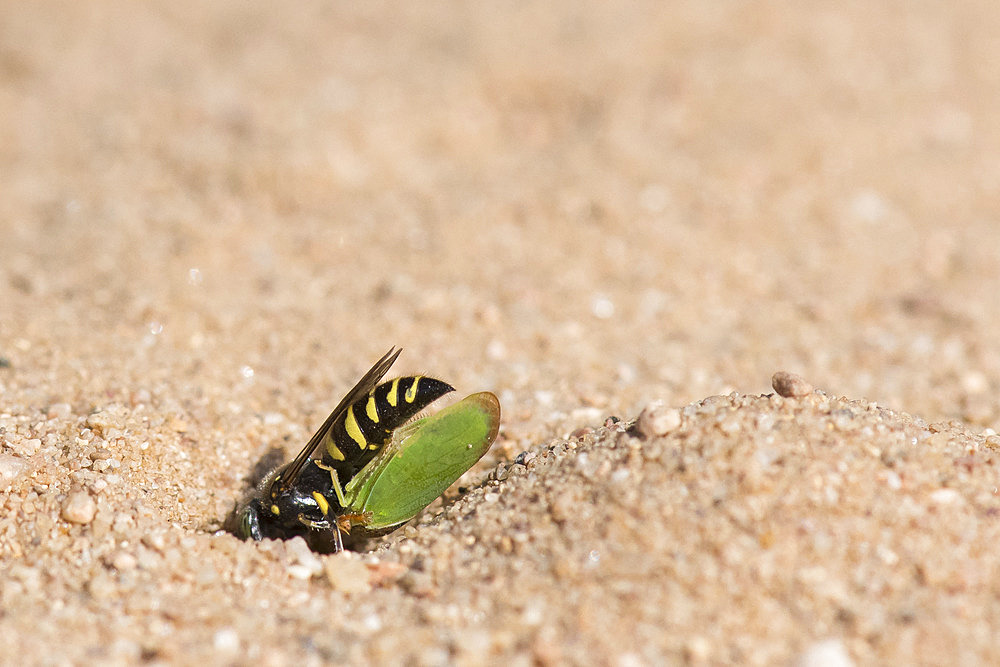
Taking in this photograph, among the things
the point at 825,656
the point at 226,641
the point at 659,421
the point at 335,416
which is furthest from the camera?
the point at 335,416

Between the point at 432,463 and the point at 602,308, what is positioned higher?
the point at 432,463

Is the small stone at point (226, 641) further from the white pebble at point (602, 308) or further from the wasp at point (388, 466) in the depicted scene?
the white pebble at point (602, 308)

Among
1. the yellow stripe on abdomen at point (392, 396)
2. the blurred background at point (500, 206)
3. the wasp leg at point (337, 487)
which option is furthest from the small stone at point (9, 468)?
the yellow stripe on abdomen at point (392, 396)

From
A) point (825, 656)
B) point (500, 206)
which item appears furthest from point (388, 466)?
point (500, 206)

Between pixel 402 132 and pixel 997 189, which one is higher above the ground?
pixel 402 132

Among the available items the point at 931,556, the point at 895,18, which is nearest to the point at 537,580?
the point at 931,556

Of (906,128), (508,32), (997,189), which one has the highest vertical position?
(508,32)

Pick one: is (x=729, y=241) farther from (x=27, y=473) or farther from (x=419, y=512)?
(x=27, y=473)

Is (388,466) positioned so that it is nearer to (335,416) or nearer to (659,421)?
(335,416)
